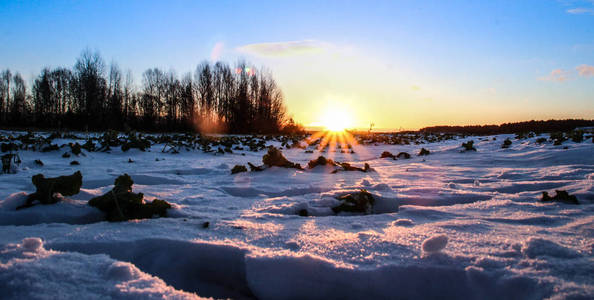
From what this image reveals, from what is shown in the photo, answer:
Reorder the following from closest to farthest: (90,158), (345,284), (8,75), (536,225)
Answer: (345,284), (536,225), (90,158), (8,75)

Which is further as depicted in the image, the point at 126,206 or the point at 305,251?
the point at 126,206

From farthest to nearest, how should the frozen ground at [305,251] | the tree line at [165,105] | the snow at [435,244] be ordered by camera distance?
the tree line at [165,105]
the snow at [435,244]
the frozen ground at [305,251]

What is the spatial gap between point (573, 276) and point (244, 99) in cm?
3098

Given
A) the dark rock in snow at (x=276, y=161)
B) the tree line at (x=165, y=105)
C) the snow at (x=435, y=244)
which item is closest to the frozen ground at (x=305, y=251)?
the snow at (x=435, y=244)

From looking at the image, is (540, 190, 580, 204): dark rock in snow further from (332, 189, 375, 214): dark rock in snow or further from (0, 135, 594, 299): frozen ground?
(332, 189, 375, 214): dark rock in snow

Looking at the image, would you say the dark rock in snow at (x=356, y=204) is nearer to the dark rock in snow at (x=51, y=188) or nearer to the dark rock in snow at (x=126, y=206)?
the dark rock in snow at (x=126, y=206)

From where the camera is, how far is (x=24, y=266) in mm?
851

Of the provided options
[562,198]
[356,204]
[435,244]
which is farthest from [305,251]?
[562,198]

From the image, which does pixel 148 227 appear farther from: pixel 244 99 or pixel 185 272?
pixel 244 99

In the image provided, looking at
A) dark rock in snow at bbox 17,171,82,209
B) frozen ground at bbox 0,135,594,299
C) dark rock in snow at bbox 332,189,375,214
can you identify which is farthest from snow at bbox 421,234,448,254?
dark rock in snow at bbox 17,171,82,209

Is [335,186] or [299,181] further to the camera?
[299,181]

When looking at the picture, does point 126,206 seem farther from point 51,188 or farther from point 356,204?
point 356,204

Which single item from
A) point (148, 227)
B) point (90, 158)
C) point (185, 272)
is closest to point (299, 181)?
point (148, 227)

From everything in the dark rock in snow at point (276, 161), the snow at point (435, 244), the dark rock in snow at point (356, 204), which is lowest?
the dark rock in snow at point (356, 204)
